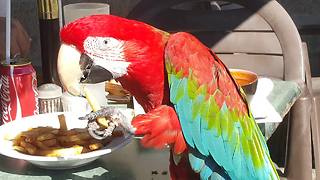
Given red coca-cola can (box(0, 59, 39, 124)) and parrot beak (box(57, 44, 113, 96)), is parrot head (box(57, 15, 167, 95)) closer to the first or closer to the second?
parrot beak (box(57, 44, 113, 96))

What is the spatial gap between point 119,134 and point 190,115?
17cm

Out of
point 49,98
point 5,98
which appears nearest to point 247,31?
point 49,98

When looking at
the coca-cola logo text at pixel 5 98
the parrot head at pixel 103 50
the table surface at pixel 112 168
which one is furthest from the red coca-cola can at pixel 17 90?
the parrot head at pixel 103 50

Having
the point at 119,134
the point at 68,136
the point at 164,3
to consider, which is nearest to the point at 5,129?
the point at 68,136

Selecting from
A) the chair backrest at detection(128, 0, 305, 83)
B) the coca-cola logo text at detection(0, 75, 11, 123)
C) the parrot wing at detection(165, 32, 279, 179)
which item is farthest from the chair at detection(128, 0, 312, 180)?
the coca-cola logo text at detection(0, 75, 11, 123)

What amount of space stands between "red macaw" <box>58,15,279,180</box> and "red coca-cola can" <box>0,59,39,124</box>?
22 cm

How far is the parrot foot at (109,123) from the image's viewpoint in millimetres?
1092

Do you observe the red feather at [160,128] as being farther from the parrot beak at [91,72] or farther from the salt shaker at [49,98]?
the salt shaker at [49,98]

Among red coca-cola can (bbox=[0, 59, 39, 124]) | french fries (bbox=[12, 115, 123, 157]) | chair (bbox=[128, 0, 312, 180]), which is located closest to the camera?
french fries (bbox=[12, 115, 123, 157])

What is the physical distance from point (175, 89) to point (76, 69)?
0.19 m

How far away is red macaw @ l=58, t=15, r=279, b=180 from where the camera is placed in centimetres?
106

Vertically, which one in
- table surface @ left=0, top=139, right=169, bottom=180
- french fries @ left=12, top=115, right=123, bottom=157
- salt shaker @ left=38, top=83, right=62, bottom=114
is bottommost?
table surface @ left=0, top=139, right=169, bottom=180

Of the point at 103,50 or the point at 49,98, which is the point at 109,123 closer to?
the point at 103,50

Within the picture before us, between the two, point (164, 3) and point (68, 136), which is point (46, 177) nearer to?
point (68, 136)
